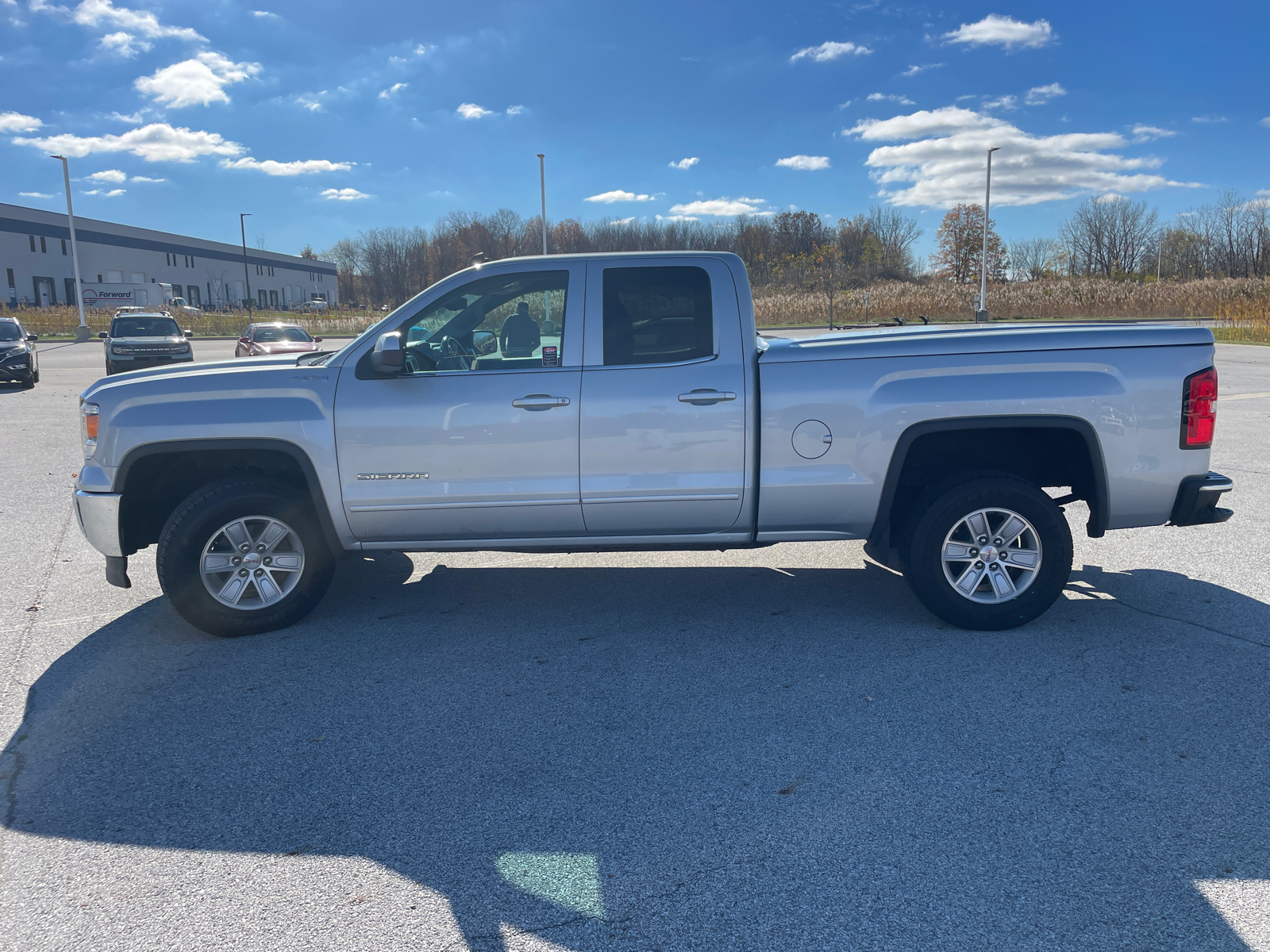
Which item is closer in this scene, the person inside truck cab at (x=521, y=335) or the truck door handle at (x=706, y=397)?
the truck door handle at (x=706, y=397)

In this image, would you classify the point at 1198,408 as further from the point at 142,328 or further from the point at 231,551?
the point at 142,328

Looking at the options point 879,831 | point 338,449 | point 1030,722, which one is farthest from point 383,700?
point 1030,722

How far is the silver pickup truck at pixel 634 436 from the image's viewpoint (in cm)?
475

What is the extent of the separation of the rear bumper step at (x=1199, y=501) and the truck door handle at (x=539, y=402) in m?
3.38

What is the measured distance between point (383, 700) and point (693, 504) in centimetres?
190

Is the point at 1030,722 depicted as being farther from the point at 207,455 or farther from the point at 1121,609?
the point at 207,455

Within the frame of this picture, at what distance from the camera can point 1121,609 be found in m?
5.28

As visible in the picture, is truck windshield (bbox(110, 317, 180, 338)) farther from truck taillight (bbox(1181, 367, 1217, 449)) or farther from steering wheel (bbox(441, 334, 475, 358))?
truck taillight (bbox(1181, 367, 1217, 449))

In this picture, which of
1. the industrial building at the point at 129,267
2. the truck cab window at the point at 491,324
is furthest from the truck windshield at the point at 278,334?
the industrial building at the point at 129,267

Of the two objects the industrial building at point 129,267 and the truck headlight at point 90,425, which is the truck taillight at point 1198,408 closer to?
the truck headlight at point 90,425

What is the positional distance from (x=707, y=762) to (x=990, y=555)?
7.48 feet

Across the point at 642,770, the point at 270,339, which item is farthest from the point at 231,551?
the point at 270,339

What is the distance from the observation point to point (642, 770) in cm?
347

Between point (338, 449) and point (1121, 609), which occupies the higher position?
point (338, 449)
